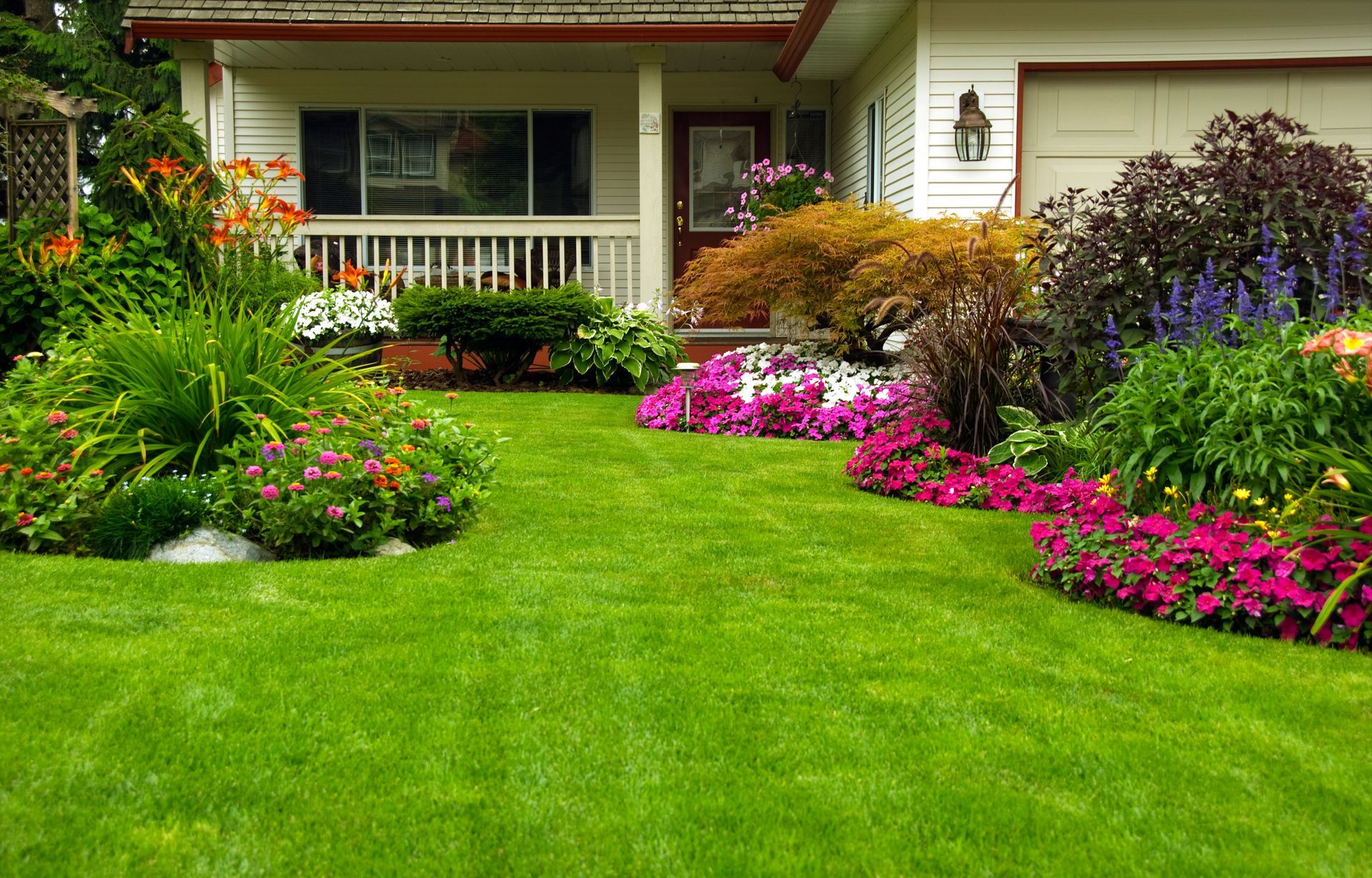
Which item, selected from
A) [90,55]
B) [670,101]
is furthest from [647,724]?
[90,55]

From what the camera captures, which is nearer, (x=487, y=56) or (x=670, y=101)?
(x=487, y=56)

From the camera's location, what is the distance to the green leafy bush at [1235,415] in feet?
13.3

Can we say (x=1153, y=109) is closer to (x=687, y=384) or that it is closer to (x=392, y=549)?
(x=687, y=384)

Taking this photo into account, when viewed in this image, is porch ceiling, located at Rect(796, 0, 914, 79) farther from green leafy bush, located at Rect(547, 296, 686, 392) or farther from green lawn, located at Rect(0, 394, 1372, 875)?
green lawn, located at Rect(0, 394, 1372, 875)

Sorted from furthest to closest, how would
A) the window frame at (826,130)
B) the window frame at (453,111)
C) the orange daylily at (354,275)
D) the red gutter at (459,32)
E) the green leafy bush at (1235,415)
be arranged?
the window frame at (826,130) → the window frame at (453,111) → the red gutter at (459,32) → the orange daylily at (354,275) → the green leafy bush at (1235,415)

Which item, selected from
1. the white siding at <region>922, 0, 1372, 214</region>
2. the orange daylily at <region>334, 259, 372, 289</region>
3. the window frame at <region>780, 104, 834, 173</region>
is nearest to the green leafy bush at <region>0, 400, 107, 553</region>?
the orange daylily at <region>334, 259, 372, 289</region>

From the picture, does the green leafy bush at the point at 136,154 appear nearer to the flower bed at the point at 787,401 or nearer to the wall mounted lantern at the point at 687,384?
the wall mounted lantern at the point at 687,384

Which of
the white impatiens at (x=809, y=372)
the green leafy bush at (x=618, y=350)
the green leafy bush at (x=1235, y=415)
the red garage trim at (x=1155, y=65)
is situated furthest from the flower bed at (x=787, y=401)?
the green leafy bush at (x=1235, y=415)

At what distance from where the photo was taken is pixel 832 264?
8812 mm

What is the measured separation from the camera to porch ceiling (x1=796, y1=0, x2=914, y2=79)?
1030cm

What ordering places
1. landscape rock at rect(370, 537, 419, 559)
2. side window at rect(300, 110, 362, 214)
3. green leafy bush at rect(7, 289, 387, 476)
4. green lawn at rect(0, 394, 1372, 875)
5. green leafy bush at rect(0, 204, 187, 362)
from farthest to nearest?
side window at rect(300, 110, 362, 214) → green leafy bush at rect(0, 204, 187, 362) → green leafy bush at rect(7, 289, 387, 476) → landscape rock at rect(370, 537, 419, 559) → green lawn at rect(0, 394, 1372, 875)

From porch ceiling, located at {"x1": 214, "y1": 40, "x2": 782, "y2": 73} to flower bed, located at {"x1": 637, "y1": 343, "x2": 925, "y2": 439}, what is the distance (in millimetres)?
4356

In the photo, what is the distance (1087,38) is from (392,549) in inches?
327

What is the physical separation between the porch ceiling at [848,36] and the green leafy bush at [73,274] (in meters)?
5.82
